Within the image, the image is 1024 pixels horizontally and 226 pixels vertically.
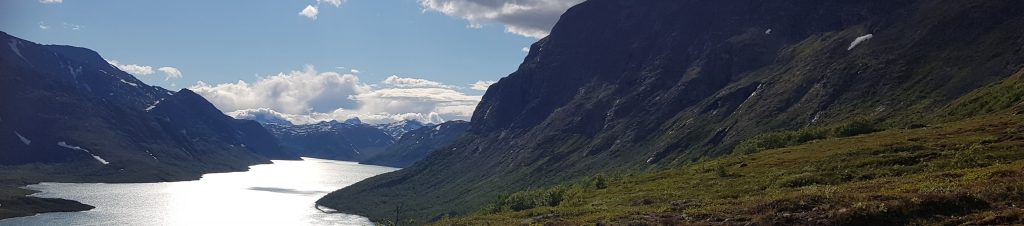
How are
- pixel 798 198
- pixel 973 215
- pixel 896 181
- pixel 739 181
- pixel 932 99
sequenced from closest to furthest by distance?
pixel 973 215 → pixel 798 198 → pixel 896 181 → pixel 739 181 → pixel 932 99

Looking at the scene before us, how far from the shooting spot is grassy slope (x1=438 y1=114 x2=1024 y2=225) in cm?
3481

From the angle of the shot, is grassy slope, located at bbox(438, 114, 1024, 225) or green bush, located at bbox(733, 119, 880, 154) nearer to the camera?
grassy slope, located at bbox(438, 114, 1024, 225)

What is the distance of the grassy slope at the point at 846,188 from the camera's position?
34812 millimetres

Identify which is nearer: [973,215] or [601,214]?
[973,215]

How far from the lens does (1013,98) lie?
119m

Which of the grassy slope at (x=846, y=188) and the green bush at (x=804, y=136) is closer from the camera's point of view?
the grassy slope at (x=846, y=188)

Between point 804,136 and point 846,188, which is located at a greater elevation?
point 804,136

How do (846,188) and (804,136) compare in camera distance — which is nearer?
(846,188)

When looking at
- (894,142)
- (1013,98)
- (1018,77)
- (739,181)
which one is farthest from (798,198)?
(1018,77)

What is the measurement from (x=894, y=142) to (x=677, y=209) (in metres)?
44.8

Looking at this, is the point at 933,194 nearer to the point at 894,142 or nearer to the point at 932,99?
the point at 894,142

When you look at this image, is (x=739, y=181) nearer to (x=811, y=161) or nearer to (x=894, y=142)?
(x=811, y=161)

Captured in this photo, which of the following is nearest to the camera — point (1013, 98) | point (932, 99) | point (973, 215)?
point (973, 215)

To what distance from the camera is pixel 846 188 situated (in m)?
47.5
